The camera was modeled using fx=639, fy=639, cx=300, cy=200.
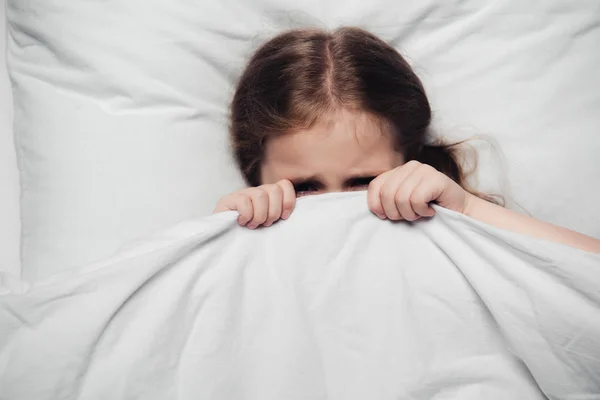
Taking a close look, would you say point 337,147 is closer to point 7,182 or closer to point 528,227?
point 528,227

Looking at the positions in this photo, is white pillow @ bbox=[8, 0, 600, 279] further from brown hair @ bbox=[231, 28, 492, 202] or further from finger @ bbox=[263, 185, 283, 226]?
finger @ bbox=[263, 185, 283, 226]

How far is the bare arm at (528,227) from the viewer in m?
0.68

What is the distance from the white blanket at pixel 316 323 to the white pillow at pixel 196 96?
186 mm

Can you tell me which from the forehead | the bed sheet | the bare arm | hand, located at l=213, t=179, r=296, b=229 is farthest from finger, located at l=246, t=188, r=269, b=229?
the bed sheet

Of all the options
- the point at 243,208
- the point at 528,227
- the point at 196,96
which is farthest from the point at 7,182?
the point at 528,227

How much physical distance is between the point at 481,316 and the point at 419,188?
140mm

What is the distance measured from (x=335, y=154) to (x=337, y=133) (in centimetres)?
3

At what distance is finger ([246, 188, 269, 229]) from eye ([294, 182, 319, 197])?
114mm

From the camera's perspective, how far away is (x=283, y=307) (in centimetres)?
62

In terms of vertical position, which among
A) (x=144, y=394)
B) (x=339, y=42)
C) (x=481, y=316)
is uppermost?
(x=339, y=42)

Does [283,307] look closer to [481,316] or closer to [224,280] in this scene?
[224,280]

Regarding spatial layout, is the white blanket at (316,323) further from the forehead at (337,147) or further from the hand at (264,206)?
the forehead at (337,147)

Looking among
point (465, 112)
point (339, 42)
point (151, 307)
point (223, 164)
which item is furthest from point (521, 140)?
point (151, 307)

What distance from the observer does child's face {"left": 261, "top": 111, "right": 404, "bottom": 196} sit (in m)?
0.76
